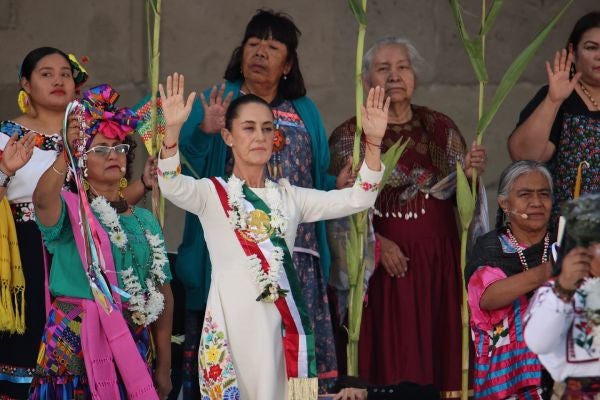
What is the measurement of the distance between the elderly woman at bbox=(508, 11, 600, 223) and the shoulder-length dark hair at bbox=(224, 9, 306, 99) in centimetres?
97

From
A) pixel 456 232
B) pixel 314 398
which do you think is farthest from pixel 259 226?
pixel 456 232

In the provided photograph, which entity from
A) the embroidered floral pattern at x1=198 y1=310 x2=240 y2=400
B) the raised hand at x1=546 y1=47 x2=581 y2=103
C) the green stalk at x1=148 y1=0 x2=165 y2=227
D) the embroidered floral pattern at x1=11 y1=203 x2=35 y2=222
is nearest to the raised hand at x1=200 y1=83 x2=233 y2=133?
the green stalk at x1=148 y1=0 x2=165 y2=227

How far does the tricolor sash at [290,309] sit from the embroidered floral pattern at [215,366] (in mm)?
215

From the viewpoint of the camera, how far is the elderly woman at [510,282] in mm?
4840

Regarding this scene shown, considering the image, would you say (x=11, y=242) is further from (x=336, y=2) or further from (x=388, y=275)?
(x=336, y=2)

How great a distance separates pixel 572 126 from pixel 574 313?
5.76 feet

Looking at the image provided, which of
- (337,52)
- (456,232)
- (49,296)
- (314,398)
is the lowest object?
(314,398)

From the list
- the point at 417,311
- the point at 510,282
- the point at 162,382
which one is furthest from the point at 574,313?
the point at 417,311

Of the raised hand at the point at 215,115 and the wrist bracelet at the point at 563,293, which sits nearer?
the wrist bracelet at the point at 563,293

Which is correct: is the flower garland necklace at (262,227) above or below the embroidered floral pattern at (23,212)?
below

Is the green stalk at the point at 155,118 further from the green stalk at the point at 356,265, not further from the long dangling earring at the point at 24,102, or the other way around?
the green stalk at the point at 356,265

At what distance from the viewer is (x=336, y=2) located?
23.0 ft

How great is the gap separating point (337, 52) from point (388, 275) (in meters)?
1.71

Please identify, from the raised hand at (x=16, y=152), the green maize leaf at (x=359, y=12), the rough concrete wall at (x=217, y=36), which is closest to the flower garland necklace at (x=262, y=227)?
the raised hand at (x=16, y=152)
